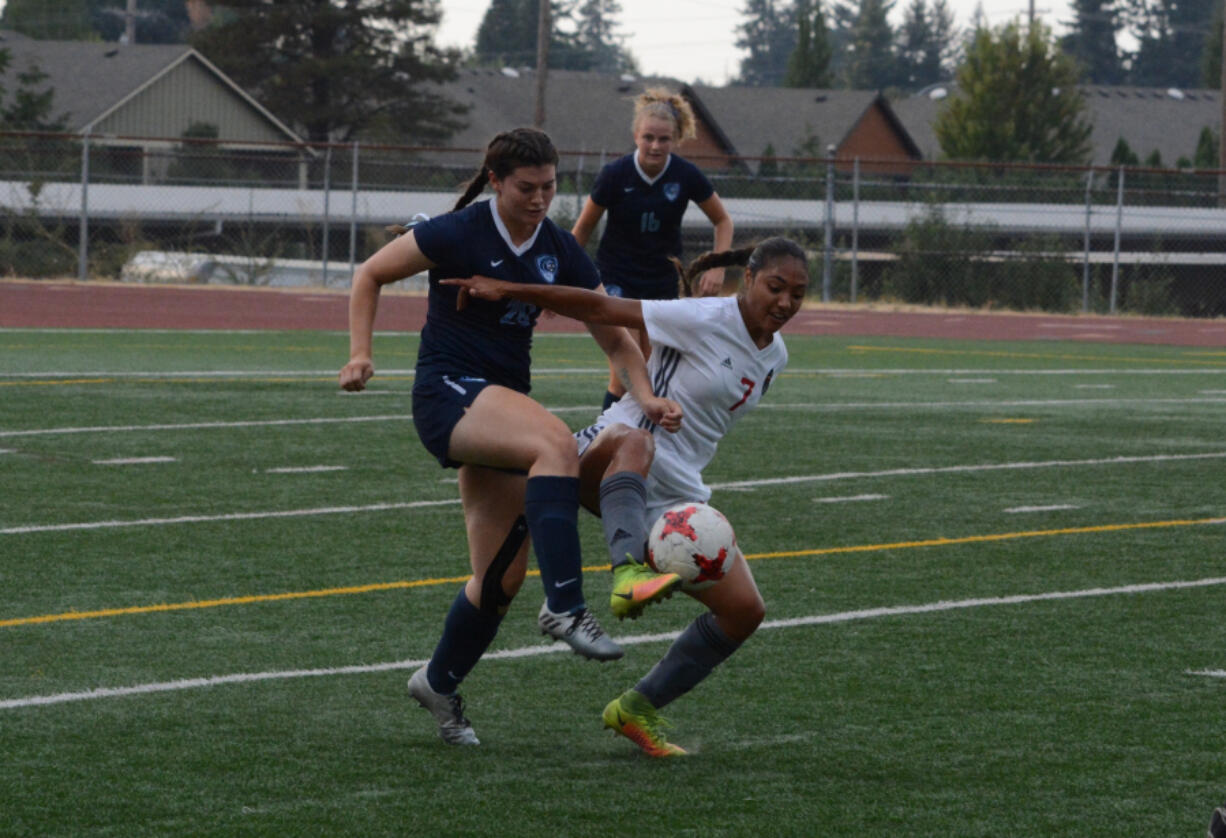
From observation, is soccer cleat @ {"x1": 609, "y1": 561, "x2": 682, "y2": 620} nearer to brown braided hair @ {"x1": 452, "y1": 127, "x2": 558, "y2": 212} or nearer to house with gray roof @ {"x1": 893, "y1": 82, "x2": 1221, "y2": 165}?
brown braided hair @ {"x1": 452, "y1": 127, "x2": 558, "y2": 212}

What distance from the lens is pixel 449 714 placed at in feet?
18.5

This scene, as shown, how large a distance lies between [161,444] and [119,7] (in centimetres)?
10242

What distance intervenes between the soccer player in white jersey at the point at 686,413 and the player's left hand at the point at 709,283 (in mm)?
980

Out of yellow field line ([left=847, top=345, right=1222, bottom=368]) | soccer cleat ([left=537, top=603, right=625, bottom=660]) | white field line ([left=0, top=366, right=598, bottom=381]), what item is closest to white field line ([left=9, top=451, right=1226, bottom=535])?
soccer cleat ([left=537, top=603, right=625, bottom=660])

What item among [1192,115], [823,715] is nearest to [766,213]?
[823,715]

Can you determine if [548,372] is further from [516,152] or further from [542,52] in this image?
[542,52]

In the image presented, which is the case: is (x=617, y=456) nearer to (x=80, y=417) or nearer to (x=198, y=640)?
(x=198, y=640)

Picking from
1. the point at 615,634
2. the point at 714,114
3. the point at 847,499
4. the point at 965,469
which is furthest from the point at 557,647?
the point at 714,114

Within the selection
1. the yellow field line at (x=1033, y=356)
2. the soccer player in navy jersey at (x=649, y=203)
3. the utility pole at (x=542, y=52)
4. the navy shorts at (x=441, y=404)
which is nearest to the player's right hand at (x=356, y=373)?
the navy shorts at (x=441, y=404)

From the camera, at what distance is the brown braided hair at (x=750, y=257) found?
5730mm

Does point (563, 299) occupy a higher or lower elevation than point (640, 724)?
higher

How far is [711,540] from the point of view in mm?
5289

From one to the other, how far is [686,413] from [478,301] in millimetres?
700

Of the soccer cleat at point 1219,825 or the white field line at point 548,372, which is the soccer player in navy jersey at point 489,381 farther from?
the white field line at point 548,372
